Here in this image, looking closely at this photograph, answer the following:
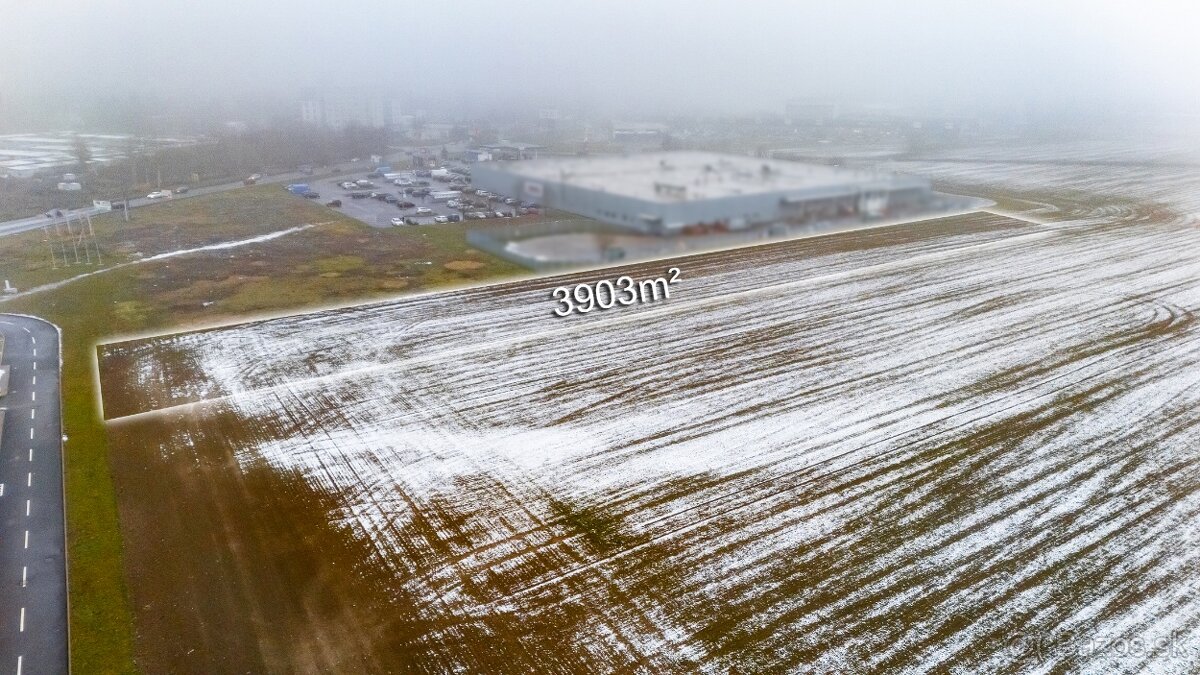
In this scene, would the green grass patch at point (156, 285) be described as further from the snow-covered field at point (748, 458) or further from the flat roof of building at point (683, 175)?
the flat roof of building at point (683, 175)

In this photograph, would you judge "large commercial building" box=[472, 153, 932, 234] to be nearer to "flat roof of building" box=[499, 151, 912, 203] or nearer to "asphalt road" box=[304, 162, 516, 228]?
"flat roof of building" box=[499, 151, 912, 203]

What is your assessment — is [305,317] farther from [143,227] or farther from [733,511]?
[143,227]

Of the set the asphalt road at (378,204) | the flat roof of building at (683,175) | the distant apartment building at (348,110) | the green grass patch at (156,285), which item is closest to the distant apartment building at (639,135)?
the flat roof of building at (683,175)

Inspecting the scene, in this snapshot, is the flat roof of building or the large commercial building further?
the flat roof of building

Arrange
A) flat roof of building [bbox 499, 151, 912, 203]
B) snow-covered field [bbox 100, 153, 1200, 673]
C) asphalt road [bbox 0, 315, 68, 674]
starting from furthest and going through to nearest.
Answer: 1. flat roof of building [bbox 499, 151, 912, 203]
2. snow-covered field [bbox 100, 153, 1200, 673]
3. asphalt road [bbox 0, 315, 68, 674]

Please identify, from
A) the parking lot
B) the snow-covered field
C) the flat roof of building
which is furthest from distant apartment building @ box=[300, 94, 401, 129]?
the flat roof of building

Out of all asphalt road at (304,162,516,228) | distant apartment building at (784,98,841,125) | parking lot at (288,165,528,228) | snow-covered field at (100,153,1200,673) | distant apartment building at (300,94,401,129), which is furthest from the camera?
distant apartment building at (300,94,401,129)

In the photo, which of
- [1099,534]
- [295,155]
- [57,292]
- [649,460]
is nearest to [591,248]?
[649,460]

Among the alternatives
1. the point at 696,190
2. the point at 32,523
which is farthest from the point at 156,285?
the point at 696,190

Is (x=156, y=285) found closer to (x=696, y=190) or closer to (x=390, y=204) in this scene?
(x=390, y=204)

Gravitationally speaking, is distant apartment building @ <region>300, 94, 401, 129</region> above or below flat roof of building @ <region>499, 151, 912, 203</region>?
above
